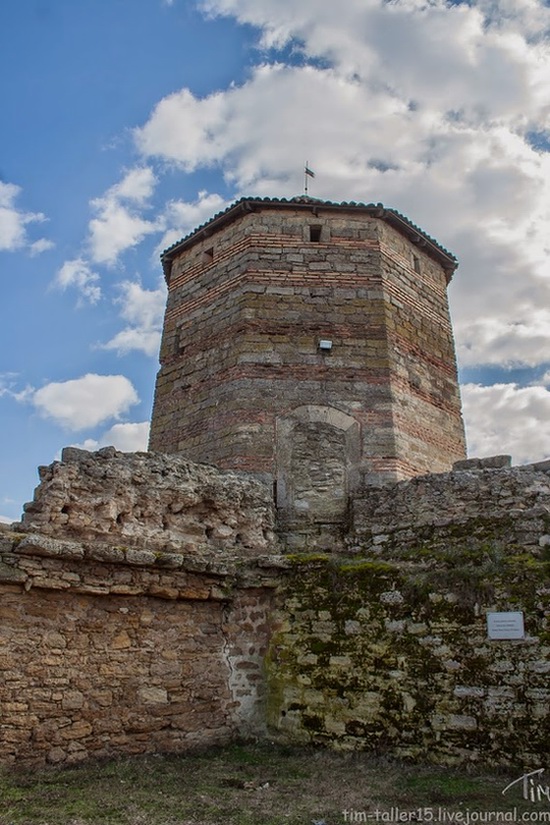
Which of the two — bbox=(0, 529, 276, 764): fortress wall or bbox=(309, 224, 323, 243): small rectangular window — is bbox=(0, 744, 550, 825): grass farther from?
bbox=(309, 224, 323, 243): small rectangular window

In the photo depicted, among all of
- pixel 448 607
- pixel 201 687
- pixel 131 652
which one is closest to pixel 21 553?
pixel 131 652

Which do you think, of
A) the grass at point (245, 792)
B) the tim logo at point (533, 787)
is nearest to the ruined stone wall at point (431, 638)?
the tim logo at point (533, 787)

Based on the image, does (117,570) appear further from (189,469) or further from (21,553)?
(189,469)

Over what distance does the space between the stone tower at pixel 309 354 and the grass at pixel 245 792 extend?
3742 millimetres

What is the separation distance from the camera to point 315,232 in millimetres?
11258

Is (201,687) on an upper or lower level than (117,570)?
lower

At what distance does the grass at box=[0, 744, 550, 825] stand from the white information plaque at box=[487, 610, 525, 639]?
1087mm

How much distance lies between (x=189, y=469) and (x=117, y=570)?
1.85 metres

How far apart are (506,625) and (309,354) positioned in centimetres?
567

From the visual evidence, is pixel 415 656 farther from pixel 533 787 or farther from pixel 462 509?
pixel 462 509

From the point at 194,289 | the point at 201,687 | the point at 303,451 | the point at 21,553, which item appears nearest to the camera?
the point at 21,553

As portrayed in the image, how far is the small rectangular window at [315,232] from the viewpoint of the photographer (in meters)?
11.2

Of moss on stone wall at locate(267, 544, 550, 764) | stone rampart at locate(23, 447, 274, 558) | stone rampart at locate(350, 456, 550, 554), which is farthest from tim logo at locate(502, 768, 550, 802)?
stone rampart at locate(23, 447, 274, 558)

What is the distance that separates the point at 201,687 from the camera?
6383mm
